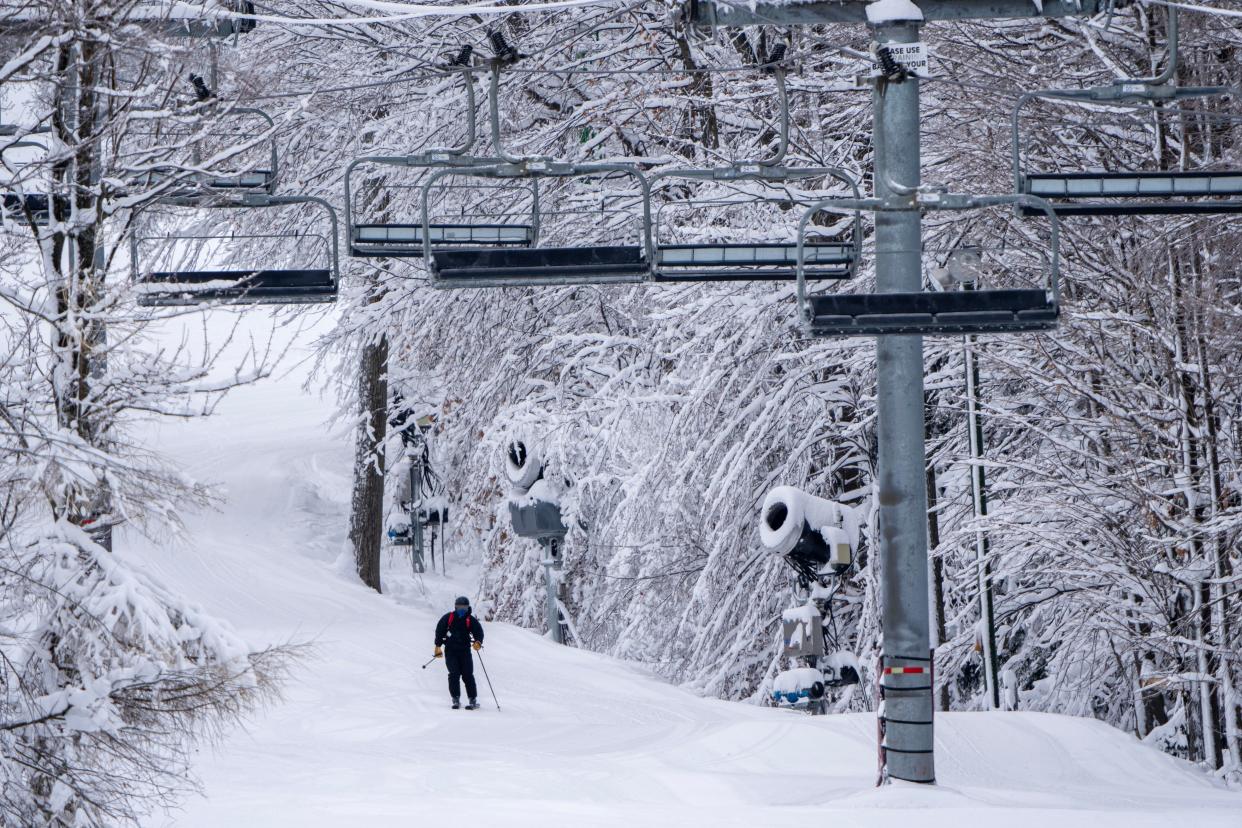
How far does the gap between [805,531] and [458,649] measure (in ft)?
11.8

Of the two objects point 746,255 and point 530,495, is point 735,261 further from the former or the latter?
point 530,495

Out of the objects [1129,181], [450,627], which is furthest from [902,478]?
[450,627]

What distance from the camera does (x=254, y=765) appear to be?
Answer: 13391 mm

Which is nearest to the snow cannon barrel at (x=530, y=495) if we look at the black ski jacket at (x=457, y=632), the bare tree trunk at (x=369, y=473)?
the black ski jacket at (x=457, y=632)

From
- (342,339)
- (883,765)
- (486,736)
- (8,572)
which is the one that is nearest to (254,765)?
(486,736)

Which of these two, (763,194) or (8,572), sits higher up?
(763,194)

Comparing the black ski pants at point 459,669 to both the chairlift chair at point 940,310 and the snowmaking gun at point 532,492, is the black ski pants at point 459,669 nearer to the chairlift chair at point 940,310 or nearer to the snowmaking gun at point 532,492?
the snowmaking gun at point 532,492

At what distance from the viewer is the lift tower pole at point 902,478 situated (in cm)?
1152

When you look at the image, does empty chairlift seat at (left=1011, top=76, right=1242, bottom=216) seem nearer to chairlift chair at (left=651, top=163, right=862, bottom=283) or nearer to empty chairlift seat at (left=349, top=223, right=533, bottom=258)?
chairlift chair at (left=651, top=163, right=862, bottom=283)

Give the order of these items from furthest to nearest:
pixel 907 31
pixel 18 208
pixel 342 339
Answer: pixel 342 339 < pixel 907 31 < pixel 18 208

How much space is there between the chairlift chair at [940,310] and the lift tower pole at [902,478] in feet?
6.15

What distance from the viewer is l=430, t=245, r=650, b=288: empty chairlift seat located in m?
9.56

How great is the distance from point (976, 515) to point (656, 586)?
541 centimetres

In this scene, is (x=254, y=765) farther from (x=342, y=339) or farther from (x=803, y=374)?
(x=342, y=339)
